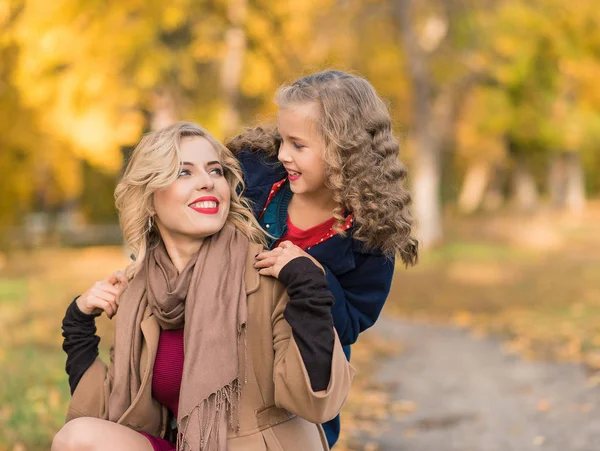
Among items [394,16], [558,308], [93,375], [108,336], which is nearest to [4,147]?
[394,16]

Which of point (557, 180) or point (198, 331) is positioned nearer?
point (198, 331)

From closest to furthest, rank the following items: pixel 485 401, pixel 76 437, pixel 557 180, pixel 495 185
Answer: pixel 76 437
pixel 485 401
pixel 557 180
pixel 495 185

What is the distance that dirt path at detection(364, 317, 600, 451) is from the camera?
5.80 m

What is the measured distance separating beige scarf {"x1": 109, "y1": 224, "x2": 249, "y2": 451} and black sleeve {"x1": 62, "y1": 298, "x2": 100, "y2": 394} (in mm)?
198

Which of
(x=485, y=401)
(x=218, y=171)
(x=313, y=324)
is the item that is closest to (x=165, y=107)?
(x=485, y=401)

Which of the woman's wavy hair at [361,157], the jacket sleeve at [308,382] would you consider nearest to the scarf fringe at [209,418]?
the jacket sleeve at [308,382]

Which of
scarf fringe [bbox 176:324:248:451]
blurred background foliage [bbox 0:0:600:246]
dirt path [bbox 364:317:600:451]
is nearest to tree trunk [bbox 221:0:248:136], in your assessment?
blurred background foliage [bbox 0:0:600:246]

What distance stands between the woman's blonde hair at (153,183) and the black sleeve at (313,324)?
1.53ft

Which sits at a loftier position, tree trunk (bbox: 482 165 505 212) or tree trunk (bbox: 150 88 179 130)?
tree trunk (bbox: 150 88 179 130)

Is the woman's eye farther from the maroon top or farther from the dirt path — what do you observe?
the dirt path

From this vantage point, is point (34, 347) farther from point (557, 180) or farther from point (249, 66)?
point (557, 180)

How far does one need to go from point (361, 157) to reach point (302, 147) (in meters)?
0.22

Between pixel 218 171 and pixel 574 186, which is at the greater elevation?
pixel 218 171

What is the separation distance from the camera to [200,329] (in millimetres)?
2818
